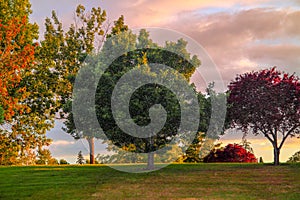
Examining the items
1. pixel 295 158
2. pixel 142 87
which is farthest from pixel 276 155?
pixel 142 87

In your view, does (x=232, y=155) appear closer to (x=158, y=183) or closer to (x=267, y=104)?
(x=267, y=104)

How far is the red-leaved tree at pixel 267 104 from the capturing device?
111 feet

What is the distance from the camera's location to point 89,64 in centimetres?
3388

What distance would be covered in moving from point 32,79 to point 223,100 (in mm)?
23536

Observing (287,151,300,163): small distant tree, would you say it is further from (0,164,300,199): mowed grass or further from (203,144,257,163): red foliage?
(0,164,300,199): mowed grass

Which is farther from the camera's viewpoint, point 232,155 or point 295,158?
point 295,158

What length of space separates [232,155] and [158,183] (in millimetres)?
18176

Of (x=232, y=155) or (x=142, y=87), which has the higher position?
(x=142, y=87)

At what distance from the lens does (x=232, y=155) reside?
43.6 metres

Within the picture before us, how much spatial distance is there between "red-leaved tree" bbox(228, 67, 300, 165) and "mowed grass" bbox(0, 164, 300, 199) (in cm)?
321

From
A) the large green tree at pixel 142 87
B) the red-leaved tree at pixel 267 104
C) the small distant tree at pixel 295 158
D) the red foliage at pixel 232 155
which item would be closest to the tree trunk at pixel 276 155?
the red-leaved tree at pixel 267 104

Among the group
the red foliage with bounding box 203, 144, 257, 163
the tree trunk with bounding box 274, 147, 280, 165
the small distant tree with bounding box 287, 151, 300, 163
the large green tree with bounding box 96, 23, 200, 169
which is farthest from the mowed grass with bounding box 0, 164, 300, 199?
the small distant tree with bounding box 287, 151, 300, 163

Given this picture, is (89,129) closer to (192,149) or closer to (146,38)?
(146,38)

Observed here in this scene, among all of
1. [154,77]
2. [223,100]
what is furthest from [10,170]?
[223,100]
